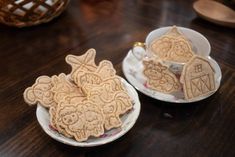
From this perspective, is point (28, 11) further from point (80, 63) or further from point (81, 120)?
point (81, 120)

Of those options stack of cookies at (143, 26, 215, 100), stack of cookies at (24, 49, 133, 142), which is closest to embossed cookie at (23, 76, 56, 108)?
stack of cookies at (24, 49, 133, 142)

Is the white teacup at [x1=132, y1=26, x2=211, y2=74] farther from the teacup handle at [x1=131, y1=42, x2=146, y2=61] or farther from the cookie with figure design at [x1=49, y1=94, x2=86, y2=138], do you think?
the cookie with figure design at [x1=49, y1=94, x2=86, y2=138]

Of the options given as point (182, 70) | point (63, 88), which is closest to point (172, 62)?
point (182, 70)

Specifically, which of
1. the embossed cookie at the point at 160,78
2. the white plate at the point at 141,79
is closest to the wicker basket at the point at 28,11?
the white plate at the point at 141,79

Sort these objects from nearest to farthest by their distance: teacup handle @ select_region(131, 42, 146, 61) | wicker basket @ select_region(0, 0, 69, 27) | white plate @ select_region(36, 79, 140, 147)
A: white plate @ select_region(36, 79, 140, 147)
teacup handle @ select_region(131, 42, 146, 61)
wicker basket @ select_region(0, 0, 69, 27)

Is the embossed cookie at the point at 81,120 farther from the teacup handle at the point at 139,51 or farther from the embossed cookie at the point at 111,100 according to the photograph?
the teacup handle at the point at 139,51
